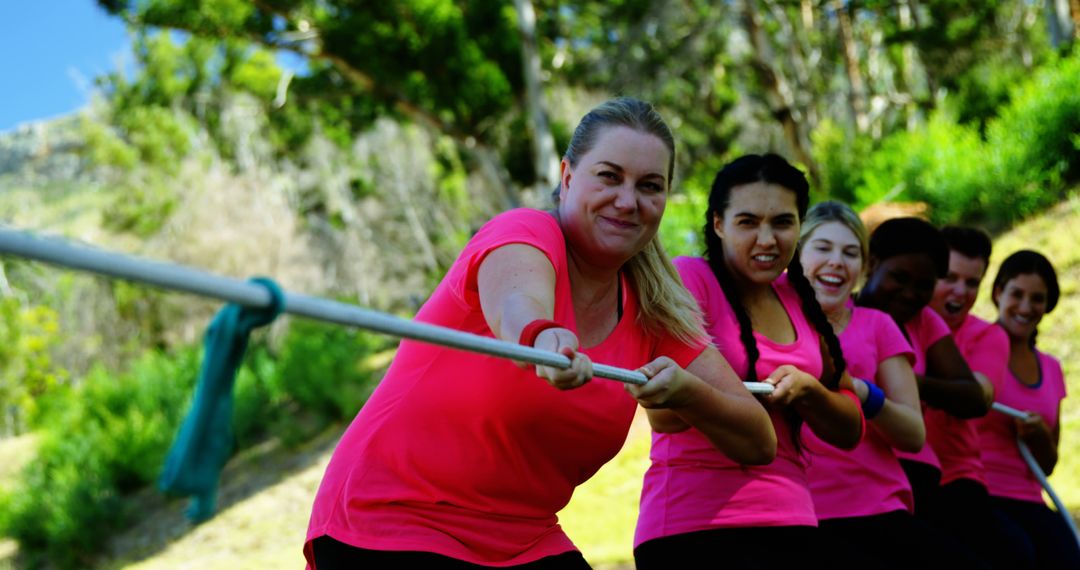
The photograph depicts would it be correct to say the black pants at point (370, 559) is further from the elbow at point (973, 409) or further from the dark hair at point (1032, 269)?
the dark hair at point (1032, 269)

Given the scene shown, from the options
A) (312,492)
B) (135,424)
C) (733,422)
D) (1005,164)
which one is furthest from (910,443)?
(135,424)

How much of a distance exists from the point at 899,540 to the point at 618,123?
5.70 ft

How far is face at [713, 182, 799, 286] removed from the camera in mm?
3158

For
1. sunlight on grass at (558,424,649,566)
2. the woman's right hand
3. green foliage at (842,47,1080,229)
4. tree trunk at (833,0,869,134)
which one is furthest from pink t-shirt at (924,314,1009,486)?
tree trunk at (833,0,869,134)

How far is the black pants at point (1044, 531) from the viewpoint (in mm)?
4516

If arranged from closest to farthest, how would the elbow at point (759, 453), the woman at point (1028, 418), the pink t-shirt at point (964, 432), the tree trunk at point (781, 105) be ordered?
the elbow at point (759, 453) < the pink t-shirt at point (964, 432) < the woman at point (1028, 418) < the tree trunk at point (781, 105)

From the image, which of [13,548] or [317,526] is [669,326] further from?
[13,548]

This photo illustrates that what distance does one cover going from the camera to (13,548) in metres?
15.8

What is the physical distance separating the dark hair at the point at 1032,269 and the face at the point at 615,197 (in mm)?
3214

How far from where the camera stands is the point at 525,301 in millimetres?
2041

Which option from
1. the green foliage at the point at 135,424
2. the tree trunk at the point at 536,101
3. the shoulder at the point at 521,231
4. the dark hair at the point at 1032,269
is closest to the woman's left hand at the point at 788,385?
the shoulder at the point at 521,231

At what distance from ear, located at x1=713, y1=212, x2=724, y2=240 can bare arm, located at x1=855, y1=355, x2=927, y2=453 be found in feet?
2.24

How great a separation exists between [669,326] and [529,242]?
56 centimetres

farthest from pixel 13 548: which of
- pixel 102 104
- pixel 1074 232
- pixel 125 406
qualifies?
pixel 102 104
